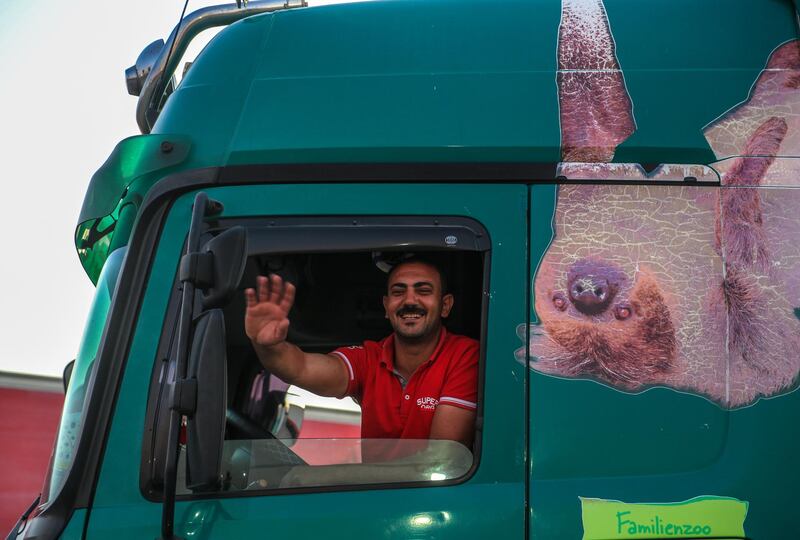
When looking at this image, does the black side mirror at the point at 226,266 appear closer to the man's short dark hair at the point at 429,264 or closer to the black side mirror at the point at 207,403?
the black side mirror at the point at 207,403

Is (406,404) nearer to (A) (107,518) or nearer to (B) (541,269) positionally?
(B) (541,269)

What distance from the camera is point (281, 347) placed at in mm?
2863

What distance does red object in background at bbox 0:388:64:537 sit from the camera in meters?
12.8

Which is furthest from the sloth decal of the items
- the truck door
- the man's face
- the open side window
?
the man's face

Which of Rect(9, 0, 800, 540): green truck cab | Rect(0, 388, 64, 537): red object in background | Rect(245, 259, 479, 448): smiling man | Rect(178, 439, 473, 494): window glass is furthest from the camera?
Rect(0, 388, 64, 537): red object in background

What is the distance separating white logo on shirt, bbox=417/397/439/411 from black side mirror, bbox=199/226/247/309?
0.73 meters

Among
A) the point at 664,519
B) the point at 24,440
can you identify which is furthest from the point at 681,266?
the point at 24,440

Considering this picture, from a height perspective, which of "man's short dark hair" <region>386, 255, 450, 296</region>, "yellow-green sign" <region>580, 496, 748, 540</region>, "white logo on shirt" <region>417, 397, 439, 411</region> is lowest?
"yellow-green sign" <region>580, 496, 748, 540</region>

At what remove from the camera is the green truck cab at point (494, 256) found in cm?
239

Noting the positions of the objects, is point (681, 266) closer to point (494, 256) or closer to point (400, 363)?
point (494, 256)

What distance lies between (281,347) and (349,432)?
1.06 ft

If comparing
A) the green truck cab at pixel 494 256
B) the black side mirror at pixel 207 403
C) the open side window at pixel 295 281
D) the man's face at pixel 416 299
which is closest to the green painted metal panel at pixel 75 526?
the green truck cab at pixel 494 256

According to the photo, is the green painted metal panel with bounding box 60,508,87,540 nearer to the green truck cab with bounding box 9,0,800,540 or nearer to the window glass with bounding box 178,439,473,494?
the green truck cab with bounding box 9,0,800,540

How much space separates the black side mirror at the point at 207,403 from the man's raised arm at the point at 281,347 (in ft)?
1.12
